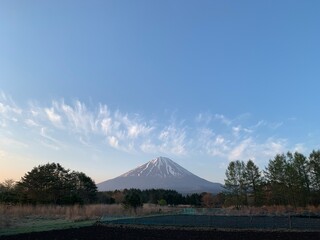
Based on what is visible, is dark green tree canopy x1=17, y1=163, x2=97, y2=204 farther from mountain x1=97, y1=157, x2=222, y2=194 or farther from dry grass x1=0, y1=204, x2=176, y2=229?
mountain x1=97, y1=157, x2=222, y2=194

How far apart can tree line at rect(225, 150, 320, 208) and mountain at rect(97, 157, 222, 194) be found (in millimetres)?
87903

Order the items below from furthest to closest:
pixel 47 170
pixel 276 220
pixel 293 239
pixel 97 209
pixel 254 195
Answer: pixel 47 170 → pixel 254 195 → pixel 97 209 → pixel 276 220 → pixel 293 239

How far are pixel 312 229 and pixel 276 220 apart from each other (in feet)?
10.4

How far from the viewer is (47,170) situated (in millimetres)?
44188

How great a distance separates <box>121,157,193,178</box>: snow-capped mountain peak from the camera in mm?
150500

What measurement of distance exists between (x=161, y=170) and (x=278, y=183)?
120 meters

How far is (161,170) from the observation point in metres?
156

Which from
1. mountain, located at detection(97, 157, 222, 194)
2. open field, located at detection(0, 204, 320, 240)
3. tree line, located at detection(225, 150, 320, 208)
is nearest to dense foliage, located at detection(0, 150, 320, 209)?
tree line, located at detection(225, 150, 320, 208)

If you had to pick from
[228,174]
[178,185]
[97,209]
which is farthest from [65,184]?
[178,185]

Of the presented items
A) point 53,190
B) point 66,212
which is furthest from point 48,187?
point 66,212

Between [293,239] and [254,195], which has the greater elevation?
[254,195]

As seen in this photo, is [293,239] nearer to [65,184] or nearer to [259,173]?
[259,173]

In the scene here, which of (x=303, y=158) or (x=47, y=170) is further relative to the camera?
(x=47, y=170)

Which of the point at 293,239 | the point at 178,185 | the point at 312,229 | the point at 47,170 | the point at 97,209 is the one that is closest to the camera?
the point at 293,239
